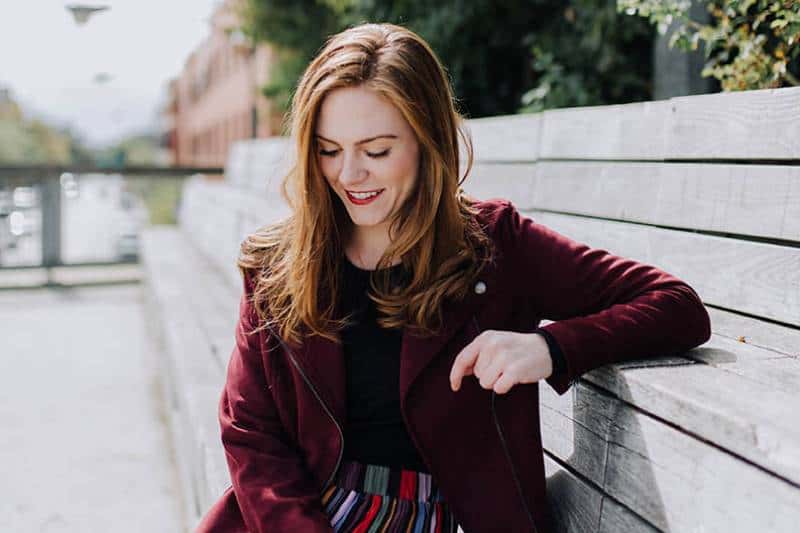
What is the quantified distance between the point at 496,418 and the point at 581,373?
214 mm

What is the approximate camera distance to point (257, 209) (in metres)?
5.87

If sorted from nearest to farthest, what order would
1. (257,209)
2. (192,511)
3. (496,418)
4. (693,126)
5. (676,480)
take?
(676,480) < (496,418) < (693,126) < (192,511) < (257,209)

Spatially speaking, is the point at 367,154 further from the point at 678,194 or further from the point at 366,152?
the point at 678,194

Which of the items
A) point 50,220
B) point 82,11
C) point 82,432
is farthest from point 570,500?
point 50,220

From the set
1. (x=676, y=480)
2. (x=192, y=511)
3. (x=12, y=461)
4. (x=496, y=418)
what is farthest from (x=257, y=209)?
(x=676, y=480)

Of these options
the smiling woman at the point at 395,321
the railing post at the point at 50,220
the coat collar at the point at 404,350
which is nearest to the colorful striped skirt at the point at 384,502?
the smiling woman at the point at 395,321

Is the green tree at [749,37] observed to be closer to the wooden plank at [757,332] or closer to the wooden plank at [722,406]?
the wooden plank at [757,332]

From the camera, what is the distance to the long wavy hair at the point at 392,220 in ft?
5.57

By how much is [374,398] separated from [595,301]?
46 centimetres

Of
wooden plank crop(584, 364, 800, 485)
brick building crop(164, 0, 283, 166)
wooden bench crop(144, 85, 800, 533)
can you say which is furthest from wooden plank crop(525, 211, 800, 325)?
brick building crop(164, 0, 283, 166)

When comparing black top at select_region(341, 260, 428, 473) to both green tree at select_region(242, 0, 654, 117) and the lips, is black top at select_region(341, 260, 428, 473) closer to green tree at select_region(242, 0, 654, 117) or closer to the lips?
the lips

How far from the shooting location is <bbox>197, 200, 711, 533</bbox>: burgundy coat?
5.49ft

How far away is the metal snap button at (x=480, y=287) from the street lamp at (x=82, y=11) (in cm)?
540

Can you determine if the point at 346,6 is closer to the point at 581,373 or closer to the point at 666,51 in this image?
the point at 666,51
